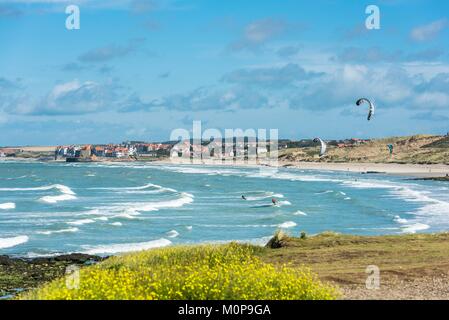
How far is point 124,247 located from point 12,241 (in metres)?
5.97

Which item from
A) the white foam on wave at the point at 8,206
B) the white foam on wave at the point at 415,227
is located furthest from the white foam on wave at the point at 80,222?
the white foam on wave at the point at 415,227

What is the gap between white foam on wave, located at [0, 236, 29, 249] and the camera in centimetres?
3600

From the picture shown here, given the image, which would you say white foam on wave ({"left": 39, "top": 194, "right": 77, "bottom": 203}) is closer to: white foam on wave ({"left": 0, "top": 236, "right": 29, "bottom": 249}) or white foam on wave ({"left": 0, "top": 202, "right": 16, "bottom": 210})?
→ white foam on wave ({"left": 0, "top": 202, "right": 16, "bottom": 210})

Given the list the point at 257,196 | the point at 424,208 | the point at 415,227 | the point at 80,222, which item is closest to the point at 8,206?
the point at 80,222

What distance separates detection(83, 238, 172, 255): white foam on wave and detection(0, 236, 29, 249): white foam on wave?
3.72 meters

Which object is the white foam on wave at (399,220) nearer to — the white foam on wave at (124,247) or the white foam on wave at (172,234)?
the white foam on wave at (172,234)

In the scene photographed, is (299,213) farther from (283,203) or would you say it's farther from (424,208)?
(424,208)

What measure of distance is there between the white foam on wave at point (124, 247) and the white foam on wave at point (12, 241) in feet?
12.2

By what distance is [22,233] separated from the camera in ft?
136
